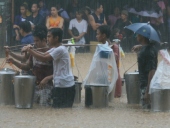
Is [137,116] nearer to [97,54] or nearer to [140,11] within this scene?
[97,54]

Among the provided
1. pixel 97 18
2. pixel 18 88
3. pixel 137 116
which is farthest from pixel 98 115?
pixel 97 18

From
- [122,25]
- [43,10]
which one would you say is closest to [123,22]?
[122,25]

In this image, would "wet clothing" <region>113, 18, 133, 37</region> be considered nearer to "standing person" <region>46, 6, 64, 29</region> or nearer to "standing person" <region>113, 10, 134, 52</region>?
"standing person" <region>113, 10, 134, 52</region>

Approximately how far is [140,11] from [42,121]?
544 inches

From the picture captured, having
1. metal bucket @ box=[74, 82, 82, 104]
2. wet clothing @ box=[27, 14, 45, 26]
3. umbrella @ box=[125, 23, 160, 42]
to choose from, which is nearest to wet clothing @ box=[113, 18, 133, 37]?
wet clothing @ box=[27, 14, 45, 26]

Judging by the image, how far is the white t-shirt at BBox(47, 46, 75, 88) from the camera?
1038 cm

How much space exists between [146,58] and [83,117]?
1.46 metres

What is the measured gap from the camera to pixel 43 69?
10828 mm

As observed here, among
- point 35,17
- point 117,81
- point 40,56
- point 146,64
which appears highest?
point 35,17

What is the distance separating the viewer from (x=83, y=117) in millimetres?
9633

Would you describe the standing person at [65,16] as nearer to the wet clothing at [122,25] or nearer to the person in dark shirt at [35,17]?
the person in dark shirt at [35,17]

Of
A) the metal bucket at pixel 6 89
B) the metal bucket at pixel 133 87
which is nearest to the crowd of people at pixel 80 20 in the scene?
the metal bucket at pixel 133 87

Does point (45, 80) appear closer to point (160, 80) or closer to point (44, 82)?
point (44, 82)

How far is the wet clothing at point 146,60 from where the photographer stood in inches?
406
